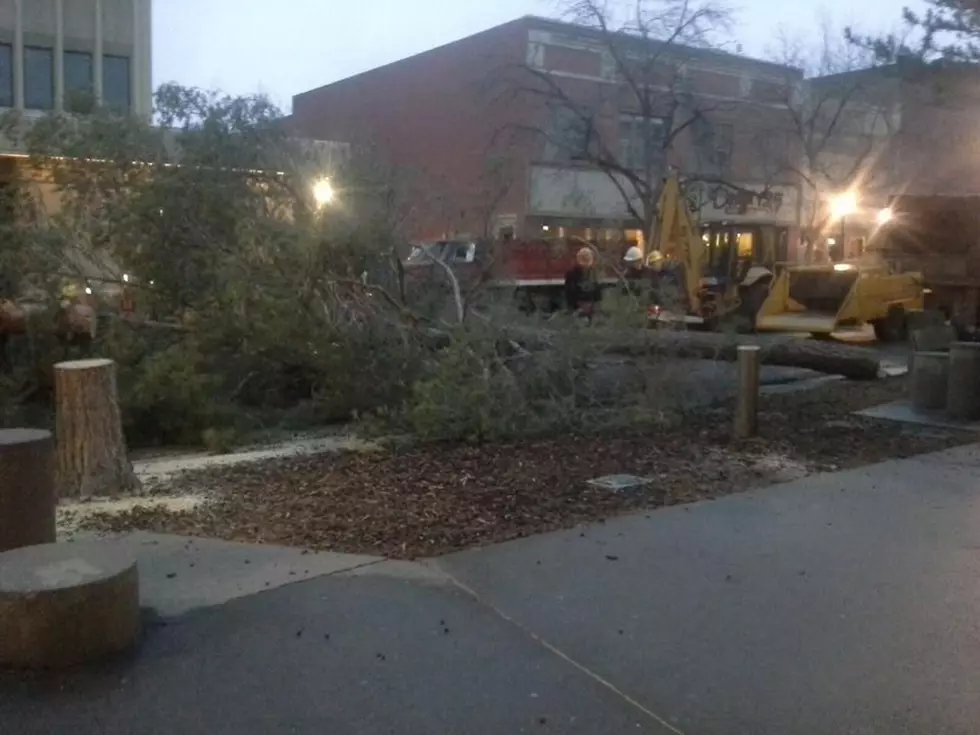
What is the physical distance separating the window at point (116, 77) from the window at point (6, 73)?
8.24 ft

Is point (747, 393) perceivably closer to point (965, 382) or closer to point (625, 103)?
point (965, 382)

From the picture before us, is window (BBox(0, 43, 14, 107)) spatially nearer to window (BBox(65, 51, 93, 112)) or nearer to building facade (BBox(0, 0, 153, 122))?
building facade (BBox(0, 0, 153, 122))

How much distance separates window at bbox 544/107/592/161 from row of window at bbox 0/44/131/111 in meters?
12.6

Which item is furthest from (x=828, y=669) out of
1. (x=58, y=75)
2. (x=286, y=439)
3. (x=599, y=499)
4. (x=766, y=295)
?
(x=58, y=75)

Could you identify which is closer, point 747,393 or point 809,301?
point 747,393

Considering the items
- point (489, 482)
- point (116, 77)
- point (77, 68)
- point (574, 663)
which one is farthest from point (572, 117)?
point (574, 663)

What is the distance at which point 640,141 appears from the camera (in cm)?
3800

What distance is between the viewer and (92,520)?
7.45 meters

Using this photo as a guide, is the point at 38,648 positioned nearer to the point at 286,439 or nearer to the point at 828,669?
the point at 828,669

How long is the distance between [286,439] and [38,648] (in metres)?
6.61

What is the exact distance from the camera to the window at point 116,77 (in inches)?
1292

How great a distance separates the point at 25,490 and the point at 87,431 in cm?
230

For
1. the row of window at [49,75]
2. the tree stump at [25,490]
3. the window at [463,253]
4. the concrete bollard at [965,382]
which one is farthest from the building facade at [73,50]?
the tree stump at [25,490]

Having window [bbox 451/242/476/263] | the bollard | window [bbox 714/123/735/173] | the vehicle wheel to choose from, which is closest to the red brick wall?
window [bbox 714/123/735/173]
